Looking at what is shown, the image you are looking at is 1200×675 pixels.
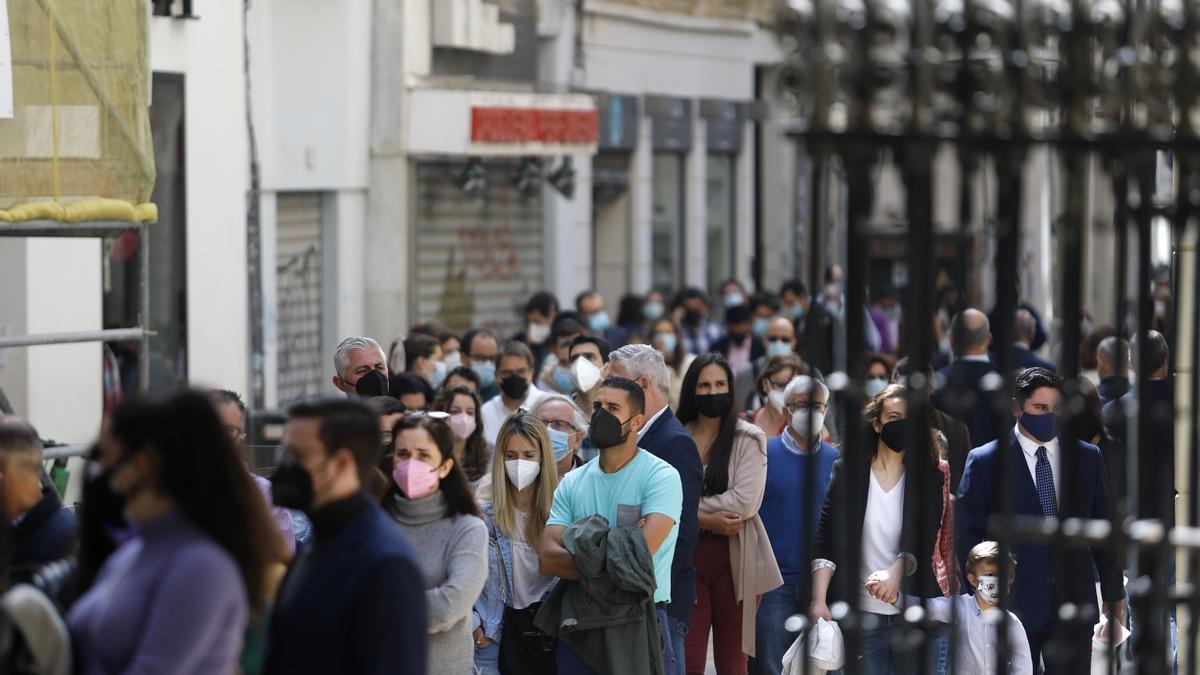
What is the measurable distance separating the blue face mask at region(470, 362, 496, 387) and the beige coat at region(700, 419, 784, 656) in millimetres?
4081

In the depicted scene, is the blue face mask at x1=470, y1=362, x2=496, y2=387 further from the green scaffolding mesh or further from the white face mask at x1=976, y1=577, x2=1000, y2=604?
the white face mask at x1=976, y1=577, x2=1000, y2=604

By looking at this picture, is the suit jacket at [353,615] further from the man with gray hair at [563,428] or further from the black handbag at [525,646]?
the man with gray hair at [563,428]

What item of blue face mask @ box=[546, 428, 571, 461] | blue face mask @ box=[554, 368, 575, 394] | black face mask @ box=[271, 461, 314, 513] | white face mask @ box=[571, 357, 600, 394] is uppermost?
black face mask @ box=[271, 461, 314, 513]

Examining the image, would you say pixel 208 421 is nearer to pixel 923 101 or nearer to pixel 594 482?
pixel 923 101

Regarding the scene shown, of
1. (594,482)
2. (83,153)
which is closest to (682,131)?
(83,153)

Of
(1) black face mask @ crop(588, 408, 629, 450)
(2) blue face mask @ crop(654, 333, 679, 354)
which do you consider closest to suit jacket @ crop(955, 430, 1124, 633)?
(1) black face mask @ crop(588, 408, 629, 450)

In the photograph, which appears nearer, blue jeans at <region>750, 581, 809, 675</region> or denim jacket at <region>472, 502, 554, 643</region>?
denim jacket at <region>472, 502, 554, 643</region>

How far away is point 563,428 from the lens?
1019 centimetres

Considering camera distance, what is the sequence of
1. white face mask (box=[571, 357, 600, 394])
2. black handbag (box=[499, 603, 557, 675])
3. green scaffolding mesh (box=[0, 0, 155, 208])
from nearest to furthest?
black handbag (box=[499, 603, 557, 675])
green scaffolding mesh (box=[0, 0, 155, 208])
white face mask (box=[571, 357, 600, 394])

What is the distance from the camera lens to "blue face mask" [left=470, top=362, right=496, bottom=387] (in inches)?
538

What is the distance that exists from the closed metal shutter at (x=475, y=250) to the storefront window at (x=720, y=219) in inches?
239

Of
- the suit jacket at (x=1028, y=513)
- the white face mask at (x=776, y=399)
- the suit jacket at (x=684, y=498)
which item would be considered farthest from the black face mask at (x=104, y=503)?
the white face mask at (x=776, y=399)

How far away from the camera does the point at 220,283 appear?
18000 mm

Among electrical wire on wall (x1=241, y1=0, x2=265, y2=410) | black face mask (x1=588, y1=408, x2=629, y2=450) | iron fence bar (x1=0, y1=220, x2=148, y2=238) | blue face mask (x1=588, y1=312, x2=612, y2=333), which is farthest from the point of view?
blue face mask (x1=588, y1=312, x2=612, y2=333)
